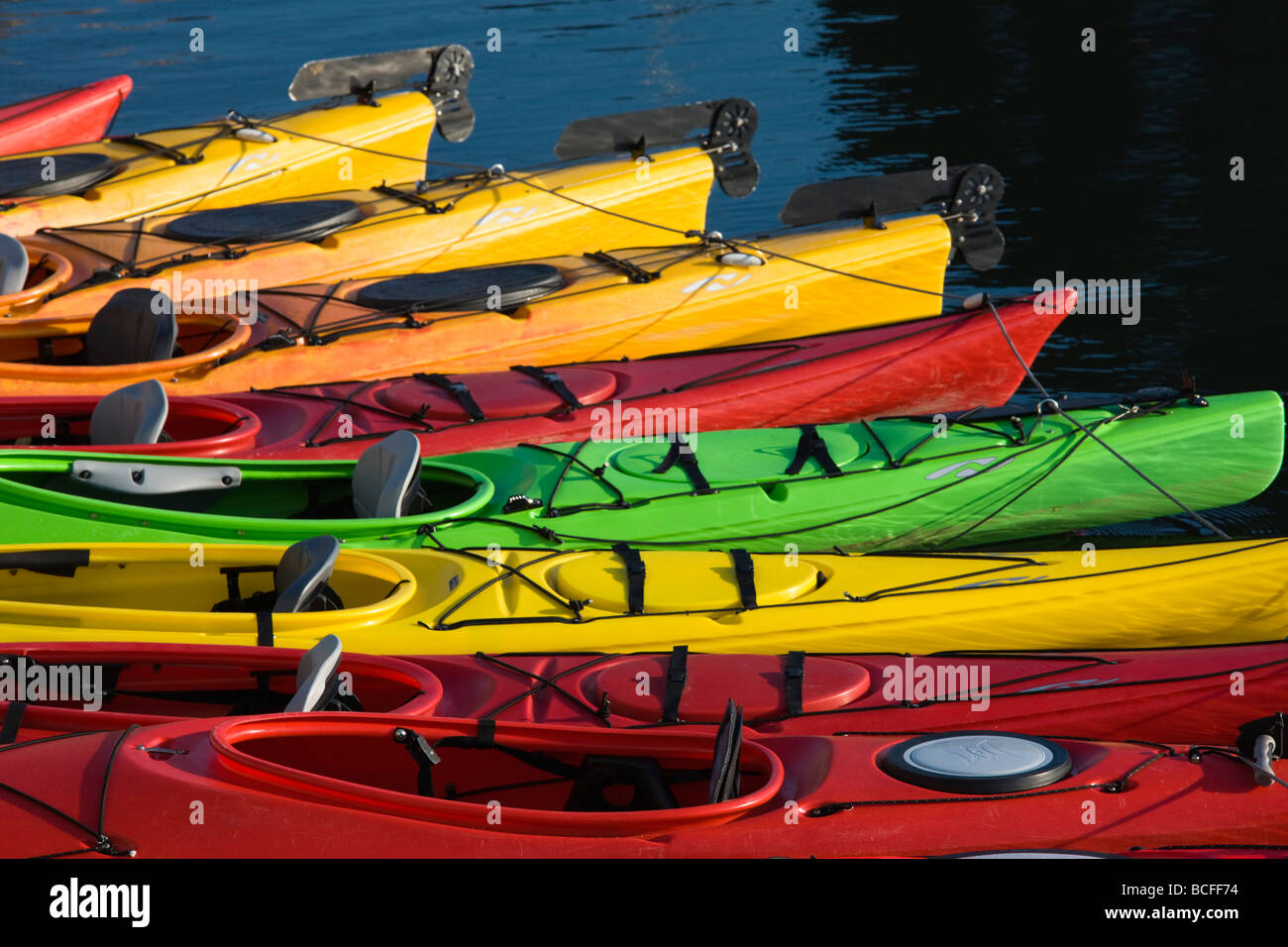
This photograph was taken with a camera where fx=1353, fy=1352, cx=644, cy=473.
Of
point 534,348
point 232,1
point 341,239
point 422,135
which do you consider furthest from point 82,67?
point 534,348

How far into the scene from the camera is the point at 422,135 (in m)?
10.0

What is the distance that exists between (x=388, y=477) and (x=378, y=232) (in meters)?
3.36

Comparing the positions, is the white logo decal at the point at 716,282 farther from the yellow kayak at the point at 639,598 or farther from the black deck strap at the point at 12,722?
the black deck strap at the point at 12,722

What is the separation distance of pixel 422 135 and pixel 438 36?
8.03 meters

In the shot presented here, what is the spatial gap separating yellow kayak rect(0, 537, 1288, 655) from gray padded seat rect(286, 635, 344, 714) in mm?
518

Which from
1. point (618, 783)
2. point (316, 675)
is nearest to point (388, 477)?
point (316, 675)

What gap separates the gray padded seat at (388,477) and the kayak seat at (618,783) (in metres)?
1.85

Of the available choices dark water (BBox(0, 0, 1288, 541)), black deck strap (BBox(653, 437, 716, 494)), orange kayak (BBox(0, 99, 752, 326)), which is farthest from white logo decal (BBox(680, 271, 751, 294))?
black deck strap (BBox(653, 437, 716, 494))

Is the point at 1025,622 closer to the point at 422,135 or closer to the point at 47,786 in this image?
the point at 47,786

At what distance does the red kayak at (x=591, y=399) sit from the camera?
6.14 metres

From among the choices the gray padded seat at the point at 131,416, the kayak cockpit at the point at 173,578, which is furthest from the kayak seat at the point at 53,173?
the kayak cockpit at the point at 173,578

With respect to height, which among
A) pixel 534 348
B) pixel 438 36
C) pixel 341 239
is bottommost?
pixel 534 348

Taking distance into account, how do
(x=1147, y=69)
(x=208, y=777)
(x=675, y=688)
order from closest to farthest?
(x=208, y=777) → (x=675, y=688) → (x=1147, y=69)

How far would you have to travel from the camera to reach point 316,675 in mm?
3967
